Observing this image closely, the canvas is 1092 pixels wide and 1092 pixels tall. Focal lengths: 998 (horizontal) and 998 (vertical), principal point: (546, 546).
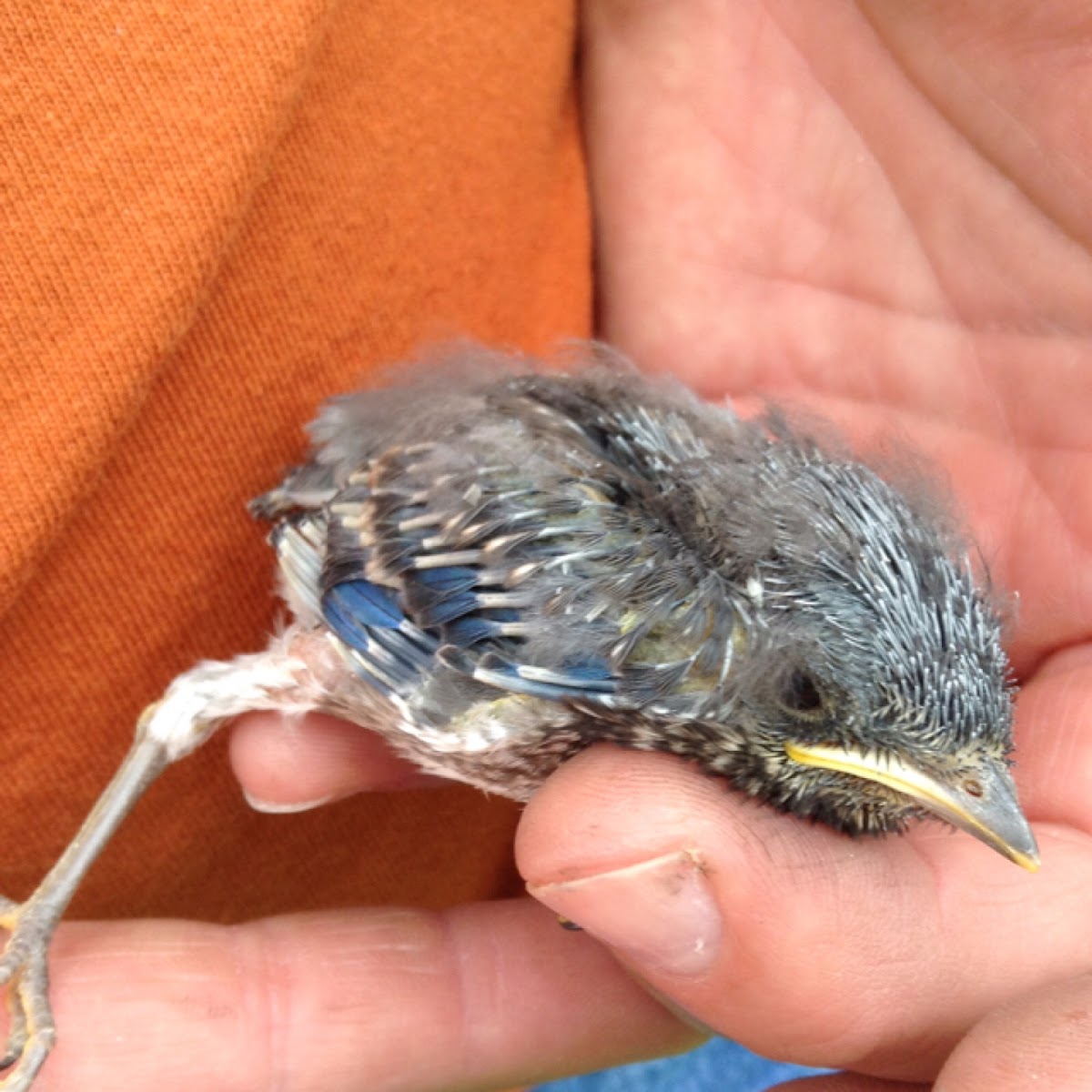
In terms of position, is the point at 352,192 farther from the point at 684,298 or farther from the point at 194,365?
the point at 684,298

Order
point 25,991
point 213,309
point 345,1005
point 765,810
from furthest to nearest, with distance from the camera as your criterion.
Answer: point 213,309 < point 345,1005 < point 25,991 < point 765,810

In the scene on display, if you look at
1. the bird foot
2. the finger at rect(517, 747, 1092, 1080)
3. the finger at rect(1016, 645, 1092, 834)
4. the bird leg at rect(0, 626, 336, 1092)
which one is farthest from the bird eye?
the bird foot

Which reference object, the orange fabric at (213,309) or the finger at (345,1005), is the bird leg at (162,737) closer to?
the finger at (345,1005)

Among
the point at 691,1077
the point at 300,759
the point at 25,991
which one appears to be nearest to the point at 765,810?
the point at 300,759

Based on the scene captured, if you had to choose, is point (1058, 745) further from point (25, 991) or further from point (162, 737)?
point (25, 991)

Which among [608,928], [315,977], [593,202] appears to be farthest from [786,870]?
[593,202]

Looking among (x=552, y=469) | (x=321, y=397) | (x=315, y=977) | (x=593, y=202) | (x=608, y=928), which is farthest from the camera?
(x=593, y=202)
